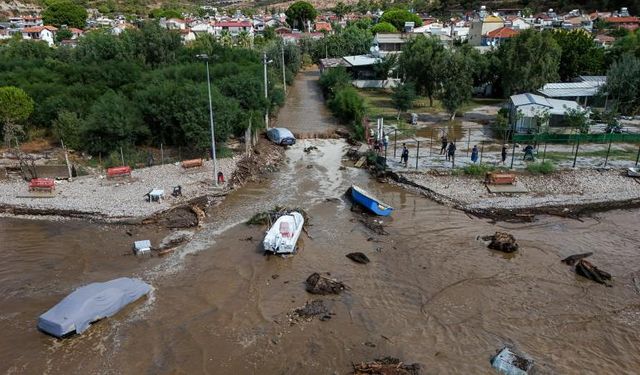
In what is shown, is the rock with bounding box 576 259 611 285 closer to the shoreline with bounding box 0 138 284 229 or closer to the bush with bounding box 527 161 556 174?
the bush with bounding box 527 161 556 174

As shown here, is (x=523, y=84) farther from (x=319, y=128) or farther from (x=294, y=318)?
(x=294, y=318)

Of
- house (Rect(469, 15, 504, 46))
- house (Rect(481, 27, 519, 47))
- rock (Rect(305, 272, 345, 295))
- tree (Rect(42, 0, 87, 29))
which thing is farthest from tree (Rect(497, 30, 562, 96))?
tree (Rect(42, 0, 87, 29))

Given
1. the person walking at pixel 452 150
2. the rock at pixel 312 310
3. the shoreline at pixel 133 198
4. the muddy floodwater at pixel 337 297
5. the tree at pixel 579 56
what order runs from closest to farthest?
the muddy floodwater at pixel 337 297 < the rock at pixel 312 310 < the shoreline at pixel 133 198 < the person walking at pixel 452 150 < the tree at pixel 579 56

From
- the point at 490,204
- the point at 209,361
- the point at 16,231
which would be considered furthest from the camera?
the point at 490,204

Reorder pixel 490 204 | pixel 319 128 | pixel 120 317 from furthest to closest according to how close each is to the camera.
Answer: pixel 319 128 < pixel 490 204 < pixel 120 317

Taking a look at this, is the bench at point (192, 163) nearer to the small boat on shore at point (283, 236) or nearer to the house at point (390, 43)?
the small boat on shore at point (283, 236)

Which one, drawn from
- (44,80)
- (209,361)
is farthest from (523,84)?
(44,80)

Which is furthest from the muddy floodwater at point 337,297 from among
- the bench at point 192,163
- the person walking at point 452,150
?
the person walking at point 452,150
